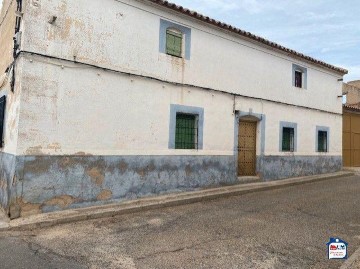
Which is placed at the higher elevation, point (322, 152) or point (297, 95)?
point (297, 95)

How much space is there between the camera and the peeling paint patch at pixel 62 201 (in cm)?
647

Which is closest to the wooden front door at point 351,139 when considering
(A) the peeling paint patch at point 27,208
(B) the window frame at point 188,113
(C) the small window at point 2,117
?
(B) the window frame at point 188,113

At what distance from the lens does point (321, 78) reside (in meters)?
13.6

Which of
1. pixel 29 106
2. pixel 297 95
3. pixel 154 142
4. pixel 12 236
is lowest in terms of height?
pixel 12 236

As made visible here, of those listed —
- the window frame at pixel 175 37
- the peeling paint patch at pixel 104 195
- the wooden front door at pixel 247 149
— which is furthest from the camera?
the wooden front door at pixel 247 149

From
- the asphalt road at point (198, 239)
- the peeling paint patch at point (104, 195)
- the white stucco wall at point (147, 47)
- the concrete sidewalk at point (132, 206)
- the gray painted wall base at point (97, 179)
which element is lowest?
the asphalt road at point (198, 239)

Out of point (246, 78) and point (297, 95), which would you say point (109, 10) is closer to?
point (246, 78)

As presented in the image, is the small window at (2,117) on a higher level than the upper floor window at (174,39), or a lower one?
lower

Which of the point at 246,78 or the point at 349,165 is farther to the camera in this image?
the point at 349,165

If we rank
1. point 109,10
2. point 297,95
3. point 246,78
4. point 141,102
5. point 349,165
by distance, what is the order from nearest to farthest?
point 109,10 < point 141,102 < point 246,78 < point 297,95 < point 349,165

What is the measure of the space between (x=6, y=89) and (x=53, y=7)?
2.52 meters

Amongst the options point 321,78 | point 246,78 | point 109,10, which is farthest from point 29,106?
point 321,78

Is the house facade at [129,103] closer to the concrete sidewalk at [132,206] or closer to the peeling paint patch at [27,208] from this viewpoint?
the peeling paint patch at [27,208]

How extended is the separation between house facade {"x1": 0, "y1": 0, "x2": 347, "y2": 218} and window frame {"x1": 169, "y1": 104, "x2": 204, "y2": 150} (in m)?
0.03
